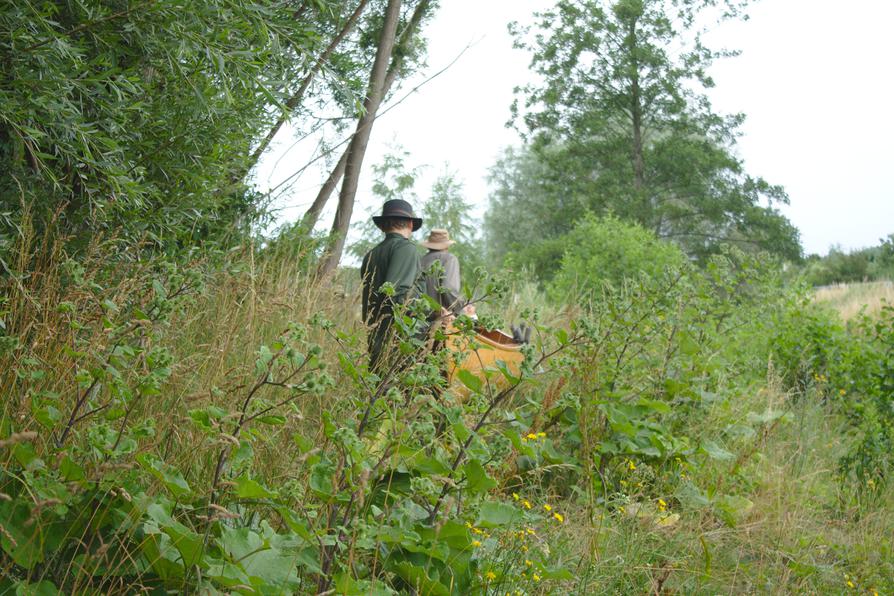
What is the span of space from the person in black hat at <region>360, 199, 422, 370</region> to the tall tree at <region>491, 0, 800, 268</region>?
22.1 m

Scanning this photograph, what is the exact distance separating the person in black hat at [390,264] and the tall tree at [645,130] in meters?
22.1

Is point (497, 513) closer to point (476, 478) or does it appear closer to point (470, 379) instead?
point (476, 478)

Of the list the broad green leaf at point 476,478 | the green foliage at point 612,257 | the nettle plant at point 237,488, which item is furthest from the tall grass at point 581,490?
the green foliage at point 612,257

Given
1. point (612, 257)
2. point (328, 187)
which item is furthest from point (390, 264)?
point (612, 257)

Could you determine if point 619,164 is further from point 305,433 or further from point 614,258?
point 305,433

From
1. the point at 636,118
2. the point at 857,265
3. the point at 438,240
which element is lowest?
the point at 438,240

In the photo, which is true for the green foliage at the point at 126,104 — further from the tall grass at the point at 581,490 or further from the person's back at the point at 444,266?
the person's back at the point at 444,266

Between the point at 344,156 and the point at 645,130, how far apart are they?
22.9 m

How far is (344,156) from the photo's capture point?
871 cm

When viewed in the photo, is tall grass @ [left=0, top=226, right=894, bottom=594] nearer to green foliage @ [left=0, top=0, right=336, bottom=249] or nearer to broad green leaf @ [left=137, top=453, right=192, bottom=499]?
broad green leaf @ [left=137, top=453, right=192, bottom=499]

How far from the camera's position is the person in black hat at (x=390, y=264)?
555 cm

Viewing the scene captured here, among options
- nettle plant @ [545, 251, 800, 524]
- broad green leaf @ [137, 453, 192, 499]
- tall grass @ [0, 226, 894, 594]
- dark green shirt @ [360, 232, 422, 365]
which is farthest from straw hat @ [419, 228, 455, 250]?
broad green leaf @ [137, 453, 192, 499]

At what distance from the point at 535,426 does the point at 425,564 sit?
2365mm

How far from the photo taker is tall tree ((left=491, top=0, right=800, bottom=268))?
28406mm
